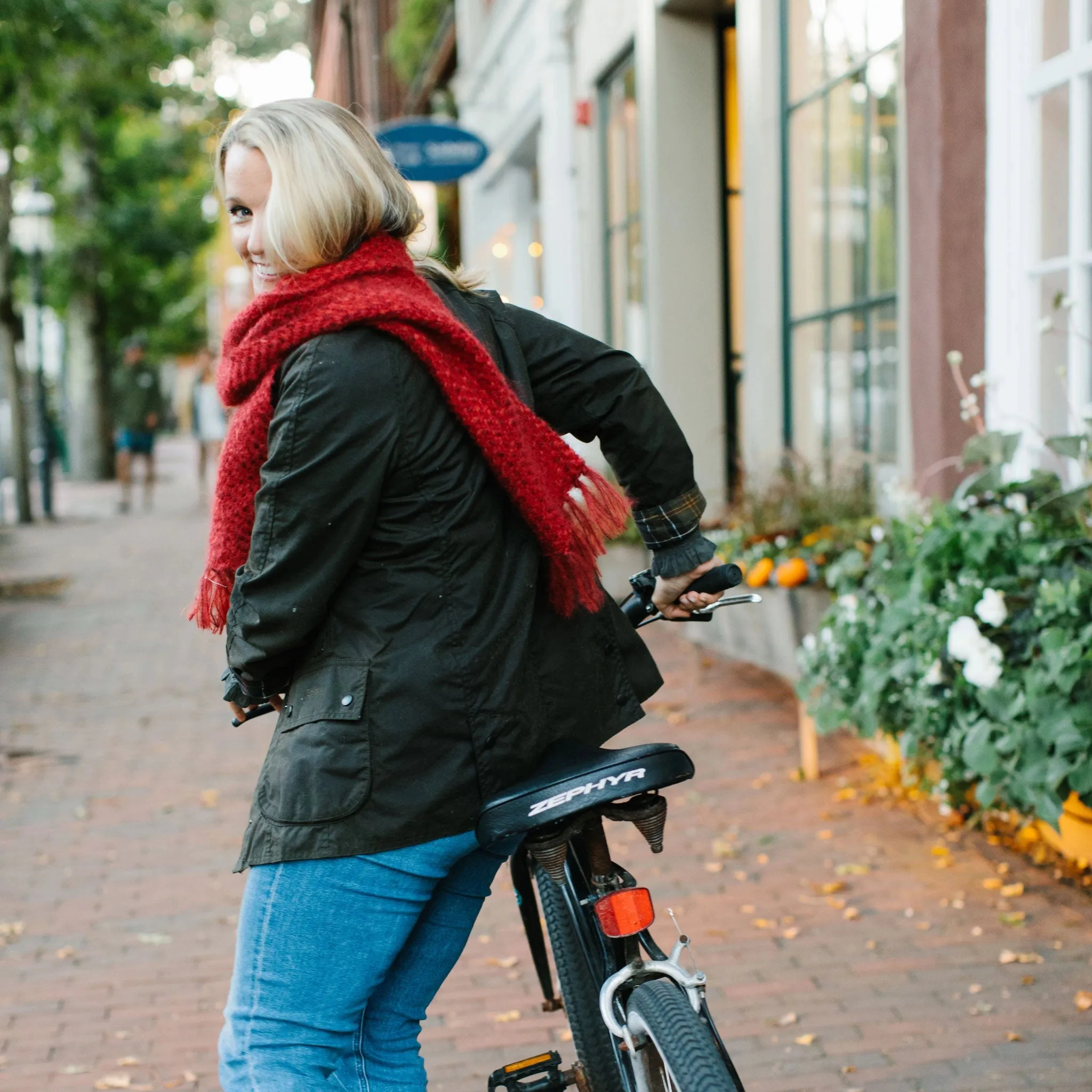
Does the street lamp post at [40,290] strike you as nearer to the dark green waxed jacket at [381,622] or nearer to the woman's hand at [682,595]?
the woman's hand at [682,595]

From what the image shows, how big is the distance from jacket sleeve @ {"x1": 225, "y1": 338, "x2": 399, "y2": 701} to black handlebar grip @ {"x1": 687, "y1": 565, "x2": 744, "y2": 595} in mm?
621

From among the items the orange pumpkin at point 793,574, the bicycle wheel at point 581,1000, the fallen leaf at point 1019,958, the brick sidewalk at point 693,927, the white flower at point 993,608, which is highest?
the white flower at point 993,608

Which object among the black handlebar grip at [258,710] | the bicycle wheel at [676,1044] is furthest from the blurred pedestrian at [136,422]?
the bicycle wheel at [676,1044]

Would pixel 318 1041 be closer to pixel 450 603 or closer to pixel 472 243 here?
pixel 450 603

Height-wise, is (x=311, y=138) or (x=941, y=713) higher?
(x=311, y=138)

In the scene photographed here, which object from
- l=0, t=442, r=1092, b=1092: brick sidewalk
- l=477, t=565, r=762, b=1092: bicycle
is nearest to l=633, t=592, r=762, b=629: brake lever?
l=477, t=565, r=762, b=1092: bicycle

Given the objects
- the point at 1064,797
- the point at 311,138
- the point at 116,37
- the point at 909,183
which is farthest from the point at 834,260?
the point at 116,37

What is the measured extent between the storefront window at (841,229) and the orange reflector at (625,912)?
4255 mm

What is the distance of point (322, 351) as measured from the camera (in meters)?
1.85

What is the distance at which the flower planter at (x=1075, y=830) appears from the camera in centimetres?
377

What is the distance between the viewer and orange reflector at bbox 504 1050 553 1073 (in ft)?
7.70

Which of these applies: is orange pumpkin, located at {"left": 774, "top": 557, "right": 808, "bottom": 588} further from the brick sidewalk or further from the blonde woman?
the blonde woman

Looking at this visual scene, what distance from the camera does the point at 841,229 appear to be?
6539 millimetres

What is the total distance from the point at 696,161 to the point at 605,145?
2003mm
